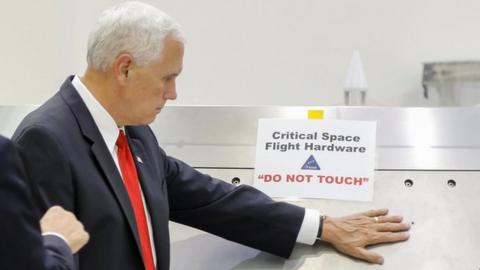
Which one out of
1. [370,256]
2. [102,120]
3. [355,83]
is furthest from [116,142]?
[355,83]

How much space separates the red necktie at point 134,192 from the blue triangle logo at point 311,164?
44cm

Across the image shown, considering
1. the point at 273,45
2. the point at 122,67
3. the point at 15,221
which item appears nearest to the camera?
the point at 15,221

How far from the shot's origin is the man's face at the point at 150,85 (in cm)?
133

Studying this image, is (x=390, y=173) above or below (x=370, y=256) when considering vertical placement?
above

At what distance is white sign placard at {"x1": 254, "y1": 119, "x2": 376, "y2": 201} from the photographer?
1676mm

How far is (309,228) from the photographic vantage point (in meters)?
1.56

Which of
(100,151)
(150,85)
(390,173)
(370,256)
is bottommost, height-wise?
(370,256)

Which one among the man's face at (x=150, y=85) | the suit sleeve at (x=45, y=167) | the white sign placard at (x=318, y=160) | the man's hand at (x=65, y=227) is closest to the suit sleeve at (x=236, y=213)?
the white sign placard at (x=318, y=160)

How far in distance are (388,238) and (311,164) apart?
243mm

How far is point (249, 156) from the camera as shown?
1.75 m

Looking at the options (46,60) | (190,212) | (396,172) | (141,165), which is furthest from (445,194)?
(46,60)

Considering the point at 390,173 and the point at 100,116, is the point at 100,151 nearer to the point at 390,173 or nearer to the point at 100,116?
the point at 100,116

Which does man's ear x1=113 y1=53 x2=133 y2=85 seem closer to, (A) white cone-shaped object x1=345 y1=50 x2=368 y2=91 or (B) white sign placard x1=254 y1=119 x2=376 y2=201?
(B) white sign placard x1=254 y1=119 x2=376 y2=201

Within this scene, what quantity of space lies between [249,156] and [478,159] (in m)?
0.50
